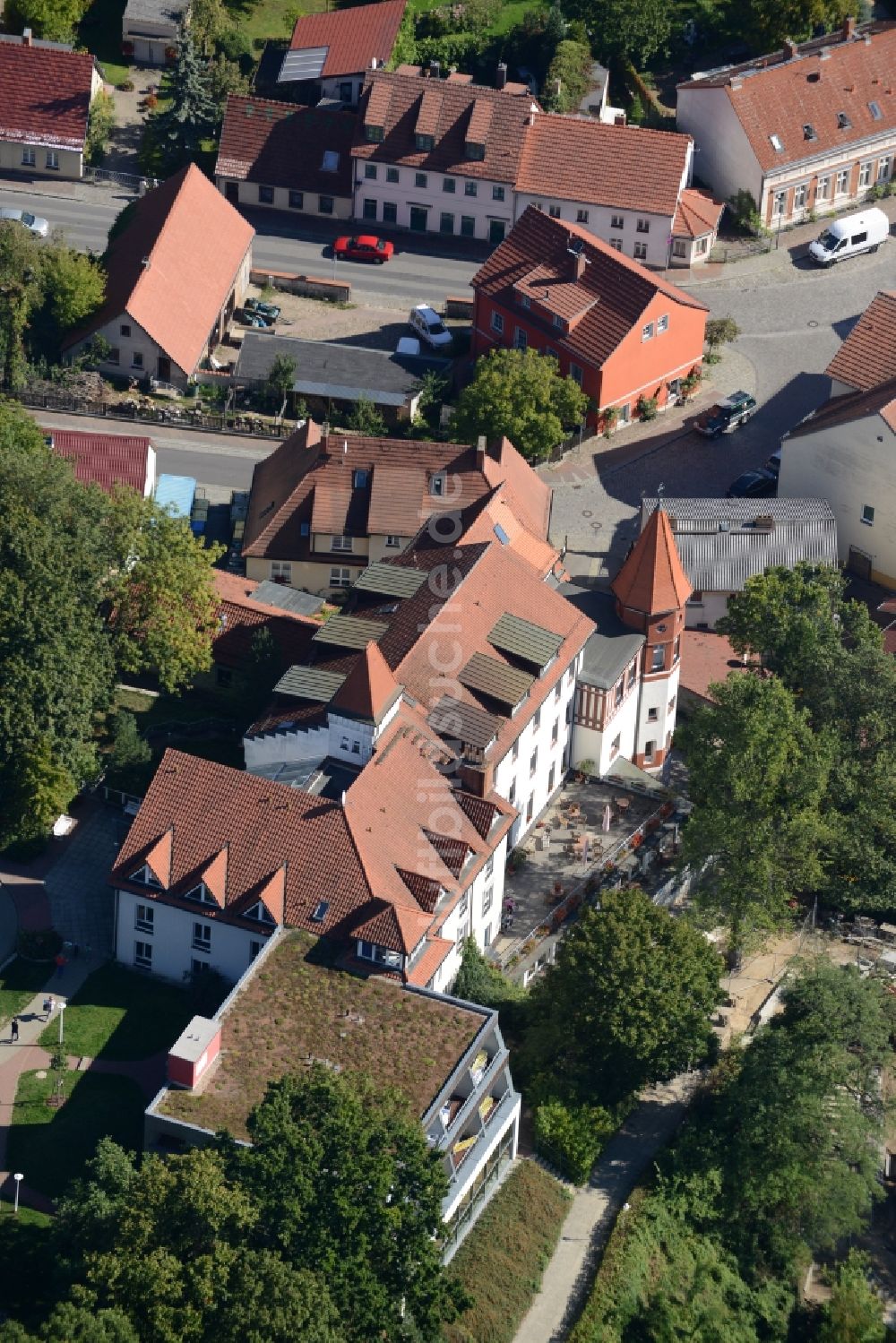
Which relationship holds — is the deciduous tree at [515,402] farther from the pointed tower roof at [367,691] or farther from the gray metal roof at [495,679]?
the pointed tower roof at [367,691]

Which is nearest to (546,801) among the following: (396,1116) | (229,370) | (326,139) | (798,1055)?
(798,1055)

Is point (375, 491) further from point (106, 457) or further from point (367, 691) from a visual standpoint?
point (367, 691)

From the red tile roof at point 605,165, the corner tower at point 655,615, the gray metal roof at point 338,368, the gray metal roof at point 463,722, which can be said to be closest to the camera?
the gray metal roof at point 463,722

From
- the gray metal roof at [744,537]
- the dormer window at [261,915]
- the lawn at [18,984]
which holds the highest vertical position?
the gray metal roof at [744,537]

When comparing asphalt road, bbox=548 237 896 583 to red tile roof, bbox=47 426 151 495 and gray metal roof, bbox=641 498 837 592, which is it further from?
red tile roof, bbox=47 426 151 495

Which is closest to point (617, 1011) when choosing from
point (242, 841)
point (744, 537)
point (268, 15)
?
point (242, 841)

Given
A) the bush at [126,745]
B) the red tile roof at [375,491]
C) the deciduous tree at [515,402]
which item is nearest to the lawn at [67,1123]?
the bush at [126,745]

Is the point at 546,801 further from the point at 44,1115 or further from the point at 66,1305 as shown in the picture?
the point at 66,1305
